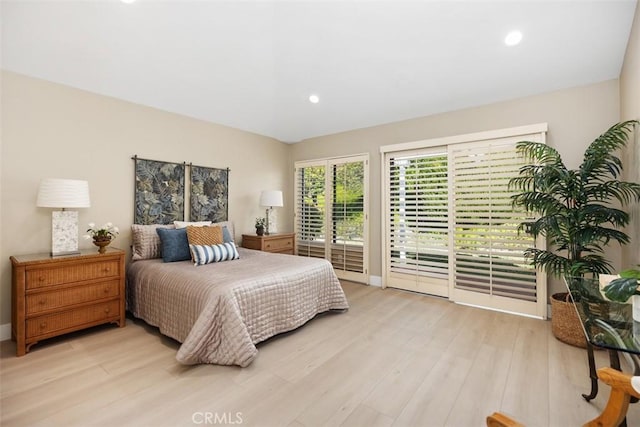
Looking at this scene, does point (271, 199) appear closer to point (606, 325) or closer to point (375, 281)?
point (375, 281)

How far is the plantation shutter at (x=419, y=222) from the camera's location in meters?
3.74

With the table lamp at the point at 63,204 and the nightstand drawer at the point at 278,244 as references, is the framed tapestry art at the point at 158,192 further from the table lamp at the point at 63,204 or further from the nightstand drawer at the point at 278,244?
the nightstand drawer at the point at 278,244

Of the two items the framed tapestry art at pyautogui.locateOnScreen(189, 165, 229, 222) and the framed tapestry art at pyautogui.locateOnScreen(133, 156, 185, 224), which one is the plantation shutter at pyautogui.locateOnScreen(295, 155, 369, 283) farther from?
the framed tapestry art at pyautogui.locateOnScreen(133, 156, 185, 224)

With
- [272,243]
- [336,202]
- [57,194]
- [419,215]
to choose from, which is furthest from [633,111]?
[57,194]

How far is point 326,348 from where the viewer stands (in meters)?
2.42

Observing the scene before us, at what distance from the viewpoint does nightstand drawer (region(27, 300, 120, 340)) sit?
2.37 metres

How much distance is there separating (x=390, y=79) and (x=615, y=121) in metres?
2.22

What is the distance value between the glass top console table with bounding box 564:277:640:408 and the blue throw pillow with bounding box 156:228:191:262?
3288 mm

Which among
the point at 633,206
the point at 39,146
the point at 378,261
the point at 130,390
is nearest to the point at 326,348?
the point at 130,390

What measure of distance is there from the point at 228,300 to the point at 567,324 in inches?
115

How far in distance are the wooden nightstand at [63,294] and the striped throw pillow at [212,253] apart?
2.31 ft

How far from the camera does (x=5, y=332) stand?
8.45 ft

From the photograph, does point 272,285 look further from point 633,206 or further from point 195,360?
point 633,206

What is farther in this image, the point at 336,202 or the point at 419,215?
the point at 336,202
